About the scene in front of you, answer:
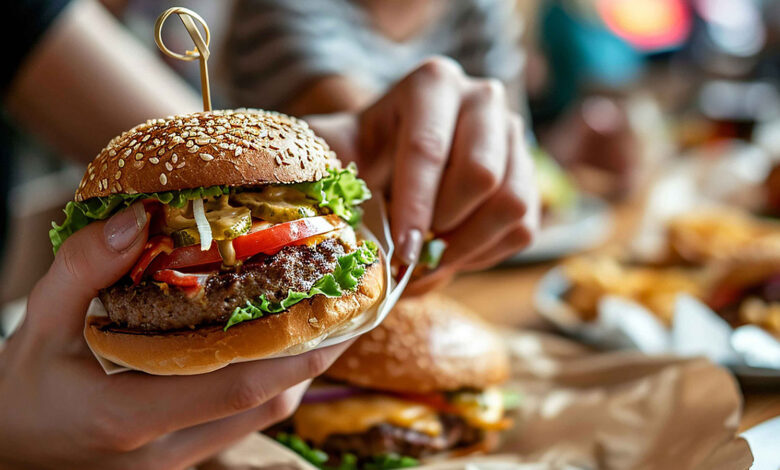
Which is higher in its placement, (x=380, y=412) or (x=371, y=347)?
(x=371, y=347)

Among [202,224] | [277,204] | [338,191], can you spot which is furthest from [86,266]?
[338,191]

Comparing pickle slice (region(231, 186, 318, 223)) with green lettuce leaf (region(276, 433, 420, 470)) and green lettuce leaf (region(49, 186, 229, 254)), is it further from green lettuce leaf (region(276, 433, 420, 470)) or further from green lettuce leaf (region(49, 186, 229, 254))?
green lettuce leaf (region(276, 433, 420, 470))

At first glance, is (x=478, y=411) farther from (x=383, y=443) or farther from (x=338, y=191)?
(x=338, y=191)

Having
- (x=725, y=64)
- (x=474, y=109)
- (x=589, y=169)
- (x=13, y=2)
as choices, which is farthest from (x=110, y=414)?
(x=725, y=64)

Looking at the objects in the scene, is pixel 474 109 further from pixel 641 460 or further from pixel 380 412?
pixel 641 460

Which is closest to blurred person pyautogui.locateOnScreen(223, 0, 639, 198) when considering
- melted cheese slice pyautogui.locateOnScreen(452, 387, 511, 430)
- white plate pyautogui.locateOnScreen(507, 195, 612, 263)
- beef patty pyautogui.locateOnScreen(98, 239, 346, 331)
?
white plate pyautogui.locateOnScreen(507, 195, 612, 263)

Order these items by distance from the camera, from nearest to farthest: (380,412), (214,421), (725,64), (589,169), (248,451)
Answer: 1. (214,421)
2. (248,451)
3. (380,412)
4. (589,169)
5. (725,64)

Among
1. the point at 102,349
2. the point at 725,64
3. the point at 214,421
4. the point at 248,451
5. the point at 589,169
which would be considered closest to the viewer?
the point at 102,349
